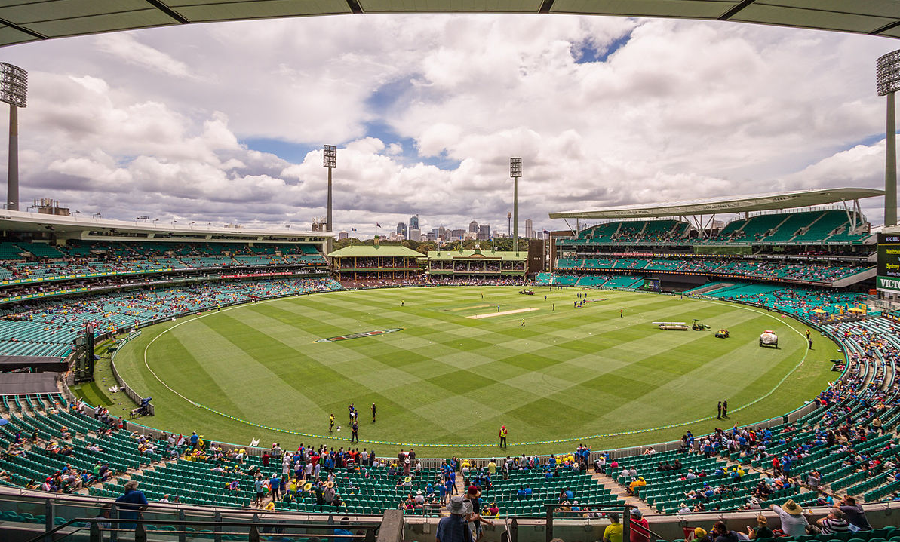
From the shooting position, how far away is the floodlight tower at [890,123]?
179 feet

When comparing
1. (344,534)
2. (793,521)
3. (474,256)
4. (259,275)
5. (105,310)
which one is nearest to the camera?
(344,534)

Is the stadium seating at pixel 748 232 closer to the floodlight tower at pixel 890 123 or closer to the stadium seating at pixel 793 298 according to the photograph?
the floodlight tower at pixel 890 123

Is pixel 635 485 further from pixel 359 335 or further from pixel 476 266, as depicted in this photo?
pixel 476 266

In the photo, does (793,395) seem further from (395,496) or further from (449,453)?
(395,496)

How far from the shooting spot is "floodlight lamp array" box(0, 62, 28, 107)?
54.2 metres

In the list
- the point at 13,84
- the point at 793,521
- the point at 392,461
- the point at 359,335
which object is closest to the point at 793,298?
the point at 359,335

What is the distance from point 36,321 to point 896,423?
61.7 meters

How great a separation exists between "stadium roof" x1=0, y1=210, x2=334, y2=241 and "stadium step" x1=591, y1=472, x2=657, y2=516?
6077cm

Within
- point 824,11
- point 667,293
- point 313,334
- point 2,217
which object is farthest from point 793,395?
point 2,217

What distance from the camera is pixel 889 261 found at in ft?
119

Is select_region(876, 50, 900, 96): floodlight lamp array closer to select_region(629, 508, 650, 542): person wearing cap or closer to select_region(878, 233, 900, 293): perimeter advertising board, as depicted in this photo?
select_region(878, 233, 900, 293): perimeter advertising board

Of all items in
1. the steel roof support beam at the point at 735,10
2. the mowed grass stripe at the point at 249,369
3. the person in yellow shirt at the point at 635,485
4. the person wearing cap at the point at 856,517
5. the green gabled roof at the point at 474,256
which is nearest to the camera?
the steel roof support beam at the point at 735,10

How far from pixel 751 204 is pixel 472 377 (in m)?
60.3

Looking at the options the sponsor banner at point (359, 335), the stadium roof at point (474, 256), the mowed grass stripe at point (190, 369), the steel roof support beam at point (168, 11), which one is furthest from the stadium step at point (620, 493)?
the stadium roof at point (474, 256)
